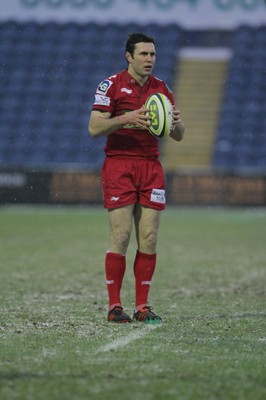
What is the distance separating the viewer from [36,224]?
2130cm

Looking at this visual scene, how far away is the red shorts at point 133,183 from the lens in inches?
292

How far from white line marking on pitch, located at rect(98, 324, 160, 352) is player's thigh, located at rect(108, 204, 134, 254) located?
750 mm

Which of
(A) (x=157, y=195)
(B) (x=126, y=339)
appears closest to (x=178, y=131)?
(A) (x=157, y=195)

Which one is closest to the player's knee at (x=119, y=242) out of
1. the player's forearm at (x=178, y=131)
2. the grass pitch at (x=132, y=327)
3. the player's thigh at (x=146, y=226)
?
the player's thigh at (x=146, y=226)

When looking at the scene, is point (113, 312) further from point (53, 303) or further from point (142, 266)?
point (53, 303)

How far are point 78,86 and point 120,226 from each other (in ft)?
81.0

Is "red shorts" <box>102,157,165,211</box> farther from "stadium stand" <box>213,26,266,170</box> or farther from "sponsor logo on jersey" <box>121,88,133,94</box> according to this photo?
"stadium stand" <box>213,26,266,170</box>

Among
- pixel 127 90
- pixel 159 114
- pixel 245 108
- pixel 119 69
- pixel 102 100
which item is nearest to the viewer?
pixel 159 114

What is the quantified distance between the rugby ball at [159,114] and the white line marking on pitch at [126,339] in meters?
1.39

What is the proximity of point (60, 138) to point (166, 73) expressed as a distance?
12.4 ft

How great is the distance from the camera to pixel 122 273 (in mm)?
7531

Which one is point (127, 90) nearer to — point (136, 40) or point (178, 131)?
point (136, 40)

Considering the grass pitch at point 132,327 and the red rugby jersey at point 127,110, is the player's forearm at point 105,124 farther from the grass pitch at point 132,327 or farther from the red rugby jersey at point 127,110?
the grass pitch at point 132,327

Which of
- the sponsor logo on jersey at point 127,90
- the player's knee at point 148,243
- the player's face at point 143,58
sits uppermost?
the player's face at point 143,58
